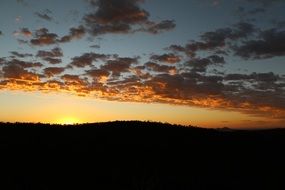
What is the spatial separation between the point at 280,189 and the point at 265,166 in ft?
21.2

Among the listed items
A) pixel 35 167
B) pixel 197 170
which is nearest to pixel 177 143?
pixel 197 170

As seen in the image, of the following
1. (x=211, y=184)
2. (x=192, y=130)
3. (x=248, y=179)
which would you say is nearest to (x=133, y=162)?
(x=211, y=184)

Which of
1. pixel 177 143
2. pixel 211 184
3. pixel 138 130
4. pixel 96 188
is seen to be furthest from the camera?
pixel 138 130

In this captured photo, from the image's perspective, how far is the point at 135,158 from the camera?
111 feet

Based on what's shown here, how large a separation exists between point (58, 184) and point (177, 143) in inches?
670

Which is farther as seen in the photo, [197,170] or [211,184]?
[197,170]

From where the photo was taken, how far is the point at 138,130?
44281 millimetres

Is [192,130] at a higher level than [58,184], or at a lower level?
higher

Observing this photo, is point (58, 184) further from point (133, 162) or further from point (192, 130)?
point (192, 130)

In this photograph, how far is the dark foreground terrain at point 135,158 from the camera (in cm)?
2727

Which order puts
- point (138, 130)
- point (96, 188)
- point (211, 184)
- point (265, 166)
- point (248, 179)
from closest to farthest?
point (96, 188), point (211, 184), point (248, 179), point (265, 166), point (138, 130)

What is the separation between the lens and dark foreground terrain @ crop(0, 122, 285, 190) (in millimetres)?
27266

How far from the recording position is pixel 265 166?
3641 centimetres

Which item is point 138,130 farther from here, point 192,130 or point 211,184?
point 211,184
